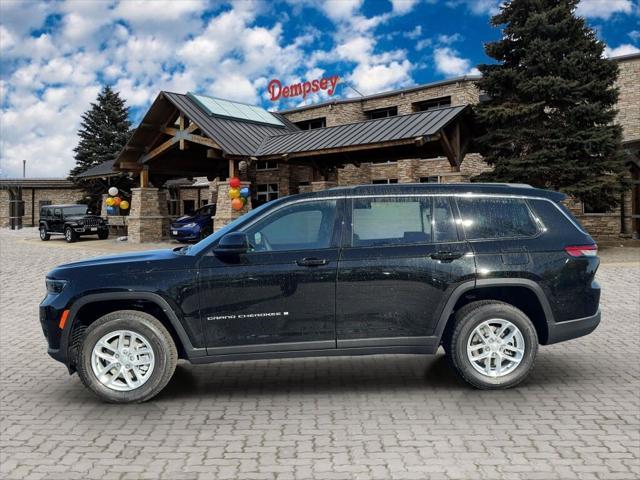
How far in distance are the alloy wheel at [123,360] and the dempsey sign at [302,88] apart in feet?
113

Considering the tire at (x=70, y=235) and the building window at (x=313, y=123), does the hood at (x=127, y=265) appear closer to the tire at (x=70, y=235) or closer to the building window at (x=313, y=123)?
the tire at (x=70, y=235)

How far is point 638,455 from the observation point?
3.94 m

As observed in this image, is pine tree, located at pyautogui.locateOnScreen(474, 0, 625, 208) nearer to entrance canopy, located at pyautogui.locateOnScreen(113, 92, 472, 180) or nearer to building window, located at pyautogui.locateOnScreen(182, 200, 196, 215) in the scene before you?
entrance canopy, located at pyautogui.locateOnScreen(113, 92, 472, 180)

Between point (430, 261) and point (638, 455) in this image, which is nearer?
point (638, 455)

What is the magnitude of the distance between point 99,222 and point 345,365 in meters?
27.5

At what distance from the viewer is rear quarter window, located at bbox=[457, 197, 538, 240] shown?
18.6 ft

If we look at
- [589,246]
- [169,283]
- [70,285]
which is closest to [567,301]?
[589,246]

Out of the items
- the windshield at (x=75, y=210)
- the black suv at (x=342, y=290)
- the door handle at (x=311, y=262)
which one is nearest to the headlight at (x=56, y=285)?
the black suv at (x=342, y=290)

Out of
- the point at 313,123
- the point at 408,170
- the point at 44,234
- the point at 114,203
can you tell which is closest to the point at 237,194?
the point at 408,170

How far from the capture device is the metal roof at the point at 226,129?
24.5 metres

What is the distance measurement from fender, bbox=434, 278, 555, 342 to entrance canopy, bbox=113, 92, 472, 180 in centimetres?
1453

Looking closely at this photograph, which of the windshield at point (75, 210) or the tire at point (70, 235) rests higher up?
the windshield at point (75, 210)

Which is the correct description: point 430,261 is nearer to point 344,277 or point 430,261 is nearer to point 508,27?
point 344,277

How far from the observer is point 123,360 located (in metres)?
5.27
